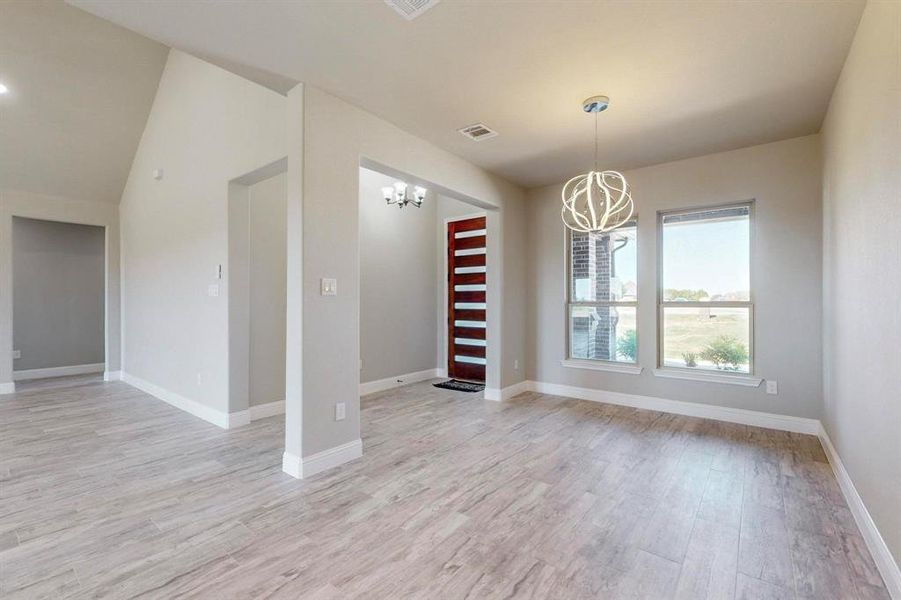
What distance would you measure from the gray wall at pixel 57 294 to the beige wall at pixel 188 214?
161 centimetres

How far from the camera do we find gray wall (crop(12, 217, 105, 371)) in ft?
19.8

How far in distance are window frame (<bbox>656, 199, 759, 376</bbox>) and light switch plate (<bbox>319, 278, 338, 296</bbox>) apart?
3397 millimetres

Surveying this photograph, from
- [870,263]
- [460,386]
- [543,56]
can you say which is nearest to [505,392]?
[460,386]

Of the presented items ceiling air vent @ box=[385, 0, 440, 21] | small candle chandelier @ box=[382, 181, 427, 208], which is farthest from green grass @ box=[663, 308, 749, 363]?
ceiling air vent @ box=[385, 0, 440, 21]

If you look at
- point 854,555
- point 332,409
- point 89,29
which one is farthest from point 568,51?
point 89,29

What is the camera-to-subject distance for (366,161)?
127 inches

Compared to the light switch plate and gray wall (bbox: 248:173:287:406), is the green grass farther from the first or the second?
gray wall (bbox: 248:173:287:406)

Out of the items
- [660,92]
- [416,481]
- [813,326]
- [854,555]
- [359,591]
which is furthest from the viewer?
[813,326]

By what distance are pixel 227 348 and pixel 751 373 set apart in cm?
494

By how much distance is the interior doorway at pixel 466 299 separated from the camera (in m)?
5.89

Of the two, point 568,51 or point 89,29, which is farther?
point 89,29

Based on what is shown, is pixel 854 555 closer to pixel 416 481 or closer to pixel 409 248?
pixel 416 481

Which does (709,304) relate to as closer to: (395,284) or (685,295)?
(685,295)

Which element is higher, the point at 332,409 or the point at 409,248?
the point at 409,248
